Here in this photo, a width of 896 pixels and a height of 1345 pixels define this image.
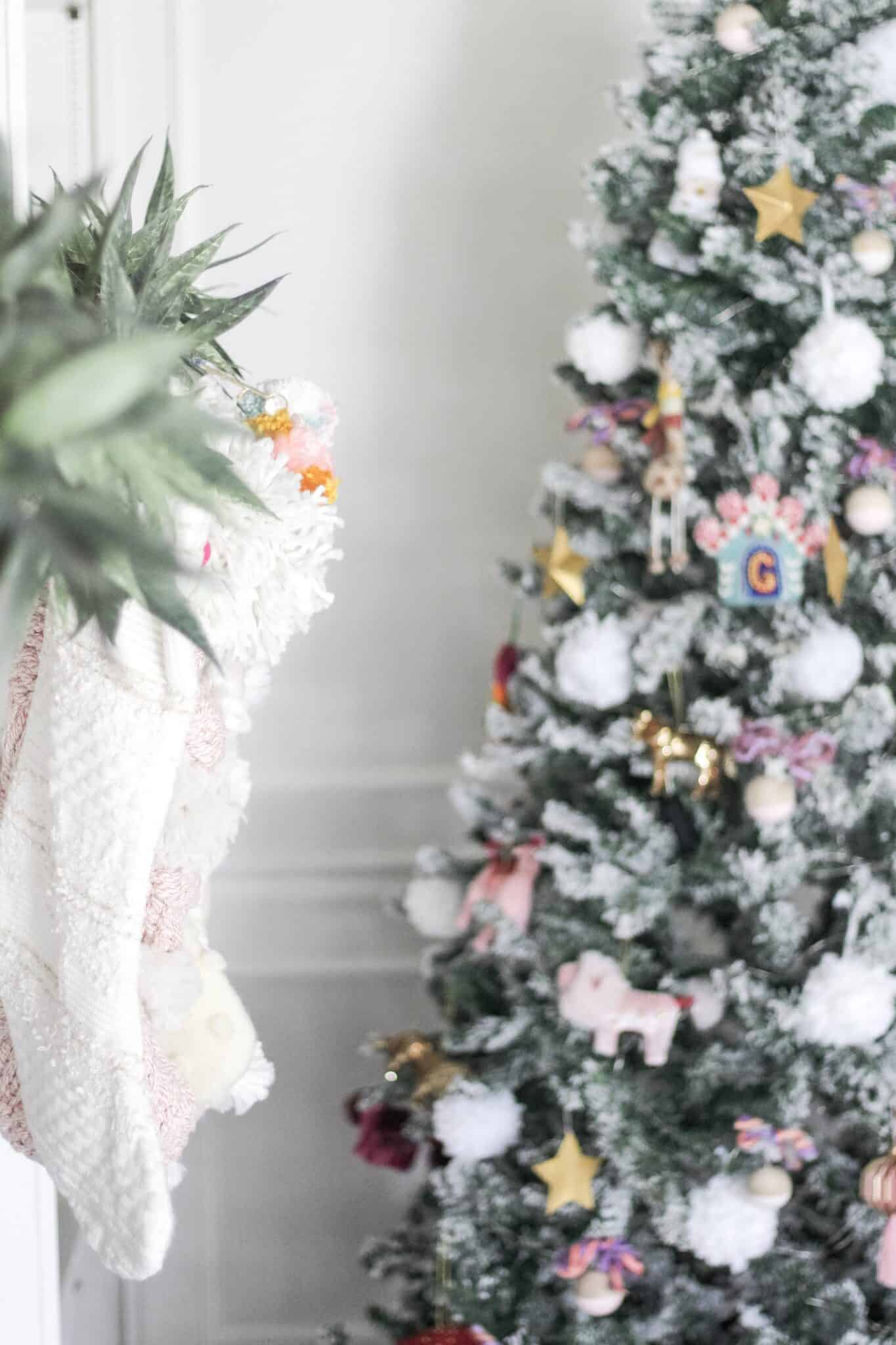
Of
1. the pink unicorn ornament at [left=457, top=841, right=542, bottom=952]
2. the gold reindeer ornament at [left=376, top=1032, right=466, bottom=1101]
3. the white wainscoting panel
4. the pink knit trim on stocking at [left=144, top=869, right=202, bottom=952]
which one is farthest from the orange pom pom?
the white wainscoting panel

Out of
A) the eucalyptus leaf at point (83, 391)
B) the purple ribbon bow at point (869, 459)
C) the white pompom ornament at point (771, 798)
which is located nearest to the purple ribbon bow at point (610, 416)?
the purple ribbon bow at point (869, 459)

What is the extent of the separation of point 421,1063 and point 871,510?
3.30 feet

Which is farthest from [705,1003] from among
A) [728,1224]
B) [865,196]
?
[865,196]

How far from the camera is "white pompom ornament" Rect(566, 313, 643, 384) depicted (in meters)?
1.59

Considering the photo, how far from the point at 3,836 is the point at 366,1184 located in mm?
1535

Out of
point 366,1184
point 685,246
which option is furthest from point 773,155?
point 366,1184

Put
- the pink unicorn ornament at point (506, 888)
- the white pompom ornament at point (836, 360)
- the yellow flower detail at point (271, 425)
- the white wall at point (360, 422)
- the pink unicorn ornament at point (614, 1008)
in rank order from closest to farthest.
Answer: the yellow flower detail at point (271, 425), the white pompom ornament at point (836, 360), the pink unicorn ornament at point (614, 1008), the pink unicorn ornament at point (506, 888), the white wall at point (360, 422)

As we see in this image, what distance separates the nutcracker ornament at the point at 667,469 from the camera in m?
1.55

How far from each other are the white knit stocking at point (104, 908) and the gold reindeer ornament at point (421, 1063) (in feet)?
2.80

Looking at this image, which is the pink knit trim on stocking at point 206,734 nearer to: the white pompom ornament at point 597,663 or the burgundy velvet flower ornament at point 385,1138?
the white pompom ornament at point 597,663

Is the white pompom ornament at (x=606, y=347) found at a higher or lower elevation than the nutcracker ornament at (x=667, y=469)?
higher

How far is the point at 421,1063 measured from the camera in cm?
181

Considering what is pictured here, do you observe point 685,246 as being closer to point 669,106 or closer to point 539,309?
point 669,106

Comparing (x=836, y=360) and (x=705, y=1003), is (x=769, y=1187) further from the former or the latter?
(x=836, y=360)
